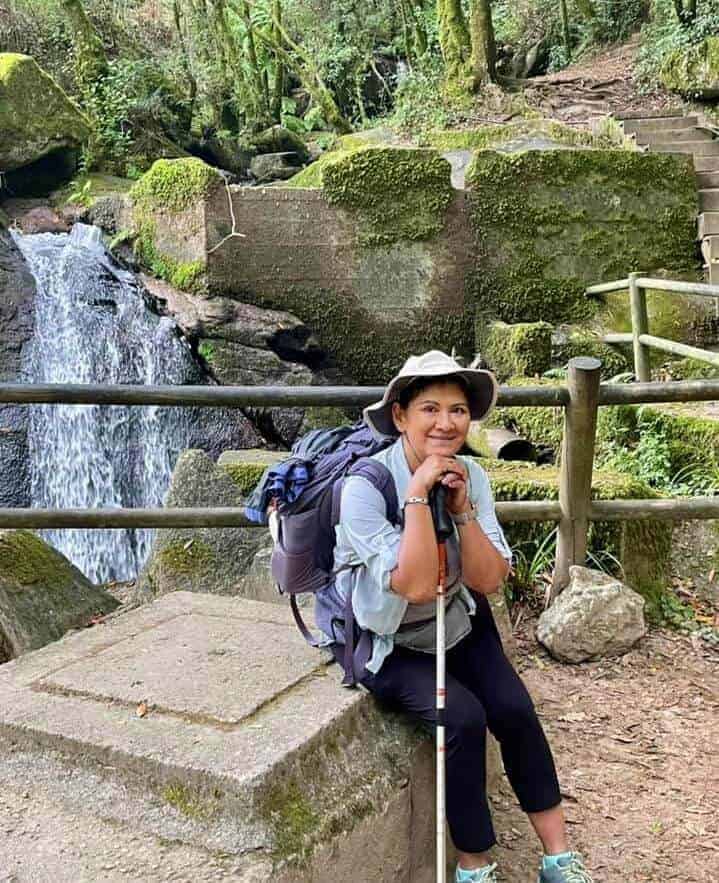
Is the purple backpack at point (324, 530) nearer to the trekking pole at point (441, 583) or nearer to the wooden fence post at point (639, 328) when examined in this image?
the trekking pole at point (441, 583)

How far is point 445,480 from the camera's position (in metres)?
2.12

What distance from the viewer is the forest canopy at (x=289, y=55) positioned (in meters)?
14.6

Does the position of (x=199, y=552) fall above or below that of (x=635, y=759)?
above

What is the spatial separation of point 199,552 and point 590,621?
1.81 m

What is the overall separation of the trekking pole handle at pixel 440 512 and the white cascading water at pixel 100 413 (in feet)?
19.9

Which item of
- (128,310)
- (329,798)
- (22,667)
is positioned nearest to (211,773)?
(329,798)

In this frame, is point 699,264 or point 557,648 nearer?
point 557,648

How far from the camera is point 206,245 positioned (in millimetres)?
8344

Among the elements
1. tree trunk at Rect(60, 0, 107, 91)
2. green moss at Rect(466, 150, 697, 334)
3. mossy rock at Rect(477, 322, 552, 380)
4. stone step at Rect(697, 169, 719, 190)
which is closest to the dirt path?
mossy rock at Rect(477, 322, 552, 380)

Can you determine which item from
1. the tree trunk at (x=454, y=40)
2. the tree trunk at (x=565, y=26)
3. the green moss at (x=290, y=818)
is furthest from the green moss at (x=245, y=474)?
A: the tree trunk at (x=565, y=26)

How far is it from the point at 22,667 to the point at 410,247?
22.1 ft

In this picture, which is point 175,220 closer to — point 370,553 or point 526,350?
point 526,350

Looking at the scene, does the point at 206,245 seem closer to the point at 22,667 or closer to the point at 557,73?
the point at 22,667

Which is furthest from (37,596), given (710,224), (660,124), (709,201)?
(660,124)
